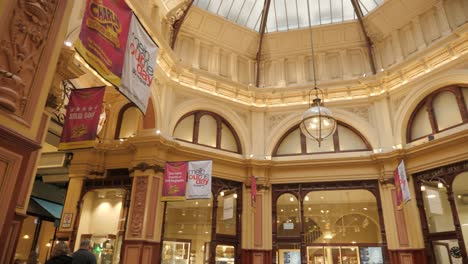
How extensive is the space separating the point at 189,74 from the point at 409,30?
867cm

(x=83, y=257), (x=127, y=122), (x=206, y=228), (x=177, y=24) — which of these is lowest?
(x=83, y=257)

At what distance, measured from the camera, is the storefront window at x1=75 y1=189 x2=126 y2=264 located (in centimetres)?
1158

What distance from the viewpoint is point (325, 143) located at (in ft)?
45.6

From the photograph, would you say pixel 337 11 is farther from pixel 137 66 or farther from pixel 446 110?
pixel 137 66

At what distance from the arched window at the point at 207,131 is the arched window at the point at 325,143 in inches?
75.1

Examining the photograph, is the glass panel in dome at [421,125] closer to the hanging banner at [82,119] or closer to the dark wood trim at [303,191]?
the dark wood trim at [303,191]

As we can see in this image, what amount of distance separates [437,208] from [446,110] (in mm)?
3310

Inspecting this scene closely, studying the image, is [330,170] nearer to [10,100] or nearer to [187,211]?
[187,211]

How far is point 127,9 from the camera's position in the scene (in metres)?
5.67

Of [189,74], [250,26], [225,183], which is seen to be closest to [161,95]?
[189,74]

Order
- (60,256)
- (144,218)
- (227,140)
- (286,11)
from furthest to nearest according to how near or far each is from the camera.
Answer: (286,11)
(227,140)
(144,218)
(60,256)

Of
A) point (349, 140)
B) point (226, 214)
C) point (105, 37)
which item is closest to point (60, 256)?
point (105, 37)

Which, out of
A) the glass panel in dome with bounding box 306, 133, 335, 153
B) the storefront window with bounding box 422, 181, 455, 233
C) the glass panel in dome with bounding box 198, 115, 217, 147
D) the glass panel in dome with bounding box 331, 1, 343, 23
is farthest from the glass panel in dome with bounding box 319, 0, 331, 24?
the storefront window with bounding box 422, 181, 455, 233

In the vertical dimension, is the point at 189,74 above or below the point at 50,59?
above
